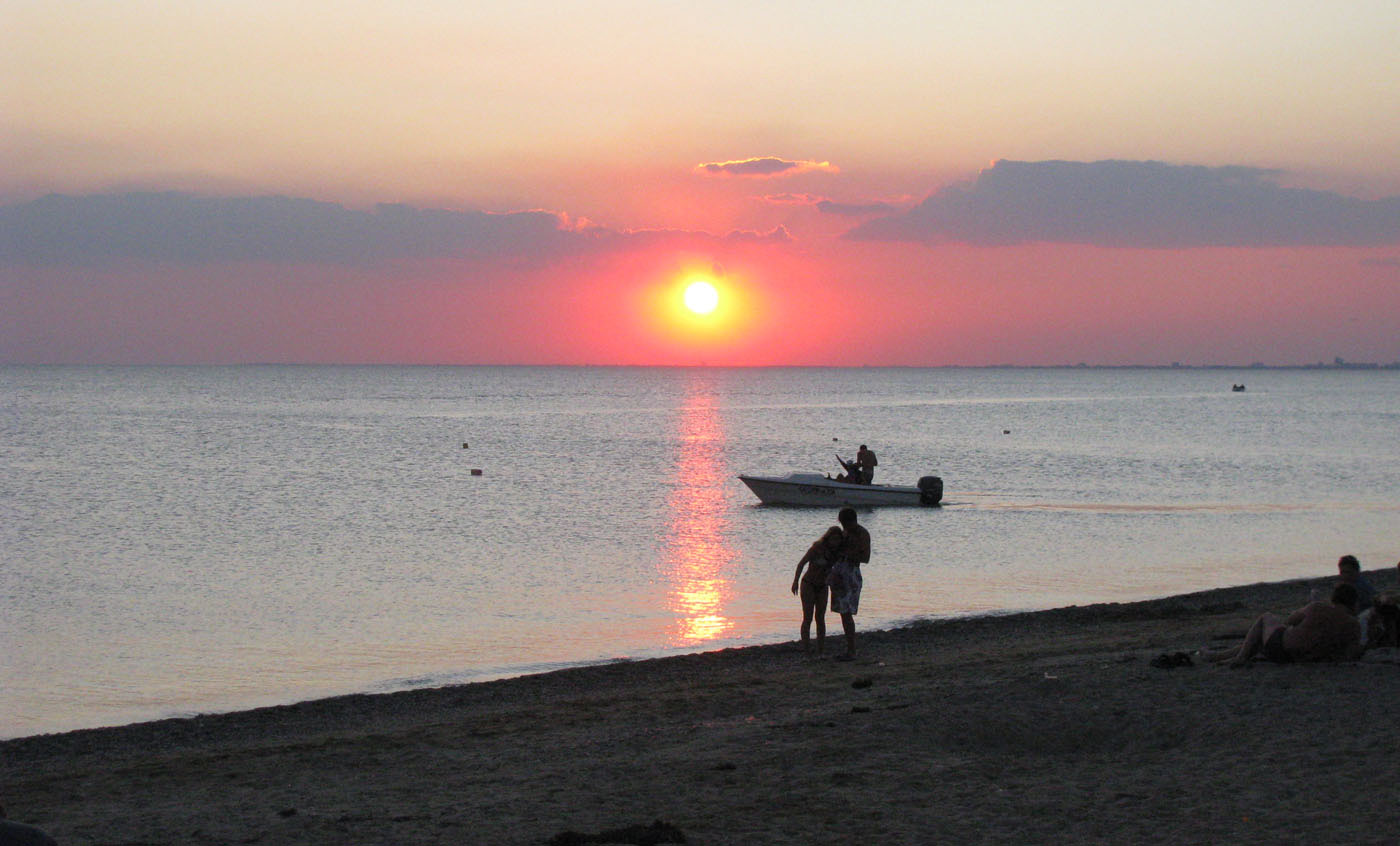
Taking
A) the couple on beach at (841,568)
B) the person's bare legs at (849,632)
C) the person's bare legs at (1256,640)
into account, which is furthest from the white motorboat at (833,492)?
the person's bare legs at (1256,640)

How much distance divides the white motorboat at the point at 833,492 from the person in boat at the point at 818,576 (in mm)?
25228

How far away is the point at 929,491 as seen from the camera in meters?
41.1

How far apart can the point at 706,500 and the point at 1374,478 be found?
27471 millimetres

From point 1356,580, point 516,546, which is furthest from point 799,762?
point 516,546

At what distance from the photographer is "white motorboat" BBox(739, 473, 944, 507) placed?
40875 millimetres

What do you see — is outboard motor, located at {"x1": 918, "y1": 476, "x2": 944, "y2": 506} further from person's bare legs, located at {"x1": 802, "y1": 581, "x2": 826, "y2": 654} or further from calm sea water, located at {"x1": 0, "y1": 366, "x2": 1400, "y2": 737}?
person's bare legs, located at {"x1": 802, "y1": 581, "x2": 826, "y2": 654}

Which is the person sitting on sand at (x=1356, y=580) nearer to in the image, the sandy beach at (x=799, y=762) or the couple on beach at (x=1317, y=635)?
the couple on beach at (x=1317, y=635)

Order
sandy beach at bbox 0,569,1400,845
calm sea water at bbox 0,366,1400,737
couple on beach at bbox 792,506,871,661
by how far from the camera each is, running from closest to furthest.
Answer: sandy beach at bbox 0,569,1400,845
couple on beach at bbox 792,506,871,661
calm sea water at bbox 0,366,1400,737

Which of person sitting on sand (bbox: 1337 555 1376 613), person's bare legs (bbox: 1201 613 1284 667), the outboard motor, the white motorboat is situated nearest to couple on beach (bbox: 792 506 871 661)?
person's bare legs (bbox: 1201 613 1284 667)

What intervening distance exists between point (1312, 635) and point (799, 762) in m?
5.05

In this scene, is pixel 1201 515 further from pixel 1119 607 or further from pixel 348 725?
pixel 348 725

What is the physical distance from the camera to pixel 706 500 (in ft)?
153

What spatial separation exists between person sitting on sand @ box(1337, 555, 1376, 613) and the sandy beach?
0.83 meters

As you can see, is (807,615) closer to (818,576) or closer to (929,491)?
(818,576)
